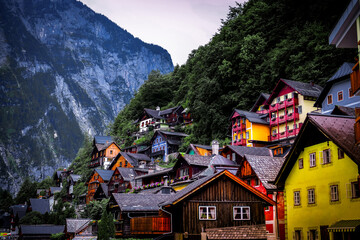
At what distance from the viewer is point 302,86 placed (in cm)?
6619

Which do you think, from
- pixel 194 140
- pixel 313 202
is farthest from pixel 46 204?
pixel 313 202

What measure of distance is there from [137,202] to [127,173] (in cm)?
3390

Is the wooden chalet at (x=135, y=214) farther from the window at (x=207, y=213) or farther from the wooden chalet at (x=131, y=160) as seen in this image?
the wooden chalet at (x=131, y=160)

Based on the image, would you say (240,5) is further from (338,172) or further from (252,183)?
(338,172)

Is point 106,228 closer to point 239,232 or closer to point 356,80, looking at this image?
point 239,232

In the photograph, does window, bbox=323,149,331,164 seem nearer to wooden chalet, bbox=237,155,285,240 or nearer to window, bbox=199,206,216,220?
wooden chalet, bbox=237,155,285,240

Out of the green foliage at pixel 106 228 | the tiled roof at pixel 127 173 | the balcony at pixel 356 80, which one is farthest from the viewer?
the tiled roof at pixel 127 173

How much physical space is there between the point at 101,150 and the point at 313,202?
295ft

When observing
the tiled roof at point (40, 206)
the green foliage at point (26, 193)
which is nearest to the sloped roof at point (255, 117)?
the tiled roof at point (40, 206)

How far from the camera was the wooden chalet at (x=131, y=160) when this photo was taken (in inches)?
3578

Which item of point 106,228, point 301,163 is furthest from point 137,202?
point 301,163

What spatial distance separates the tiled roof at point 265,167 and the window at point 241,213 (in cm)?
427

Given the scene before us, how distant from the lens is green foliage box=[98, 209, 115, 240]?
4397 centimetres

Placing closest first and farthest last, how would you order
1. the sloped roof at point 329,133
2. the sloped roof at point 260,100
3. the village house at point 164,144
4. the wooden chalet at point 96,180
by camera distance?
the sloped roof at point 329,133 < the sloped roof at point 260,100 < the wooden chalet at point 96,180 < the village house at point 164,144
